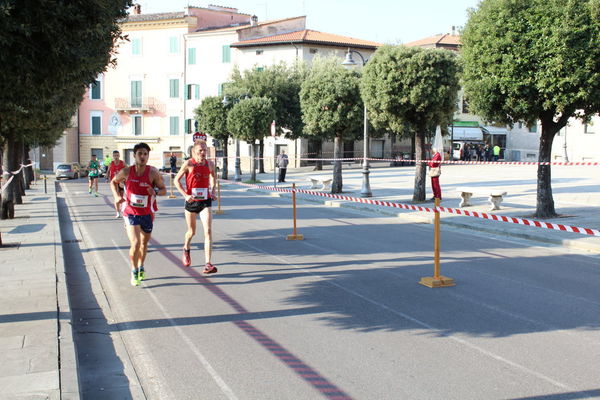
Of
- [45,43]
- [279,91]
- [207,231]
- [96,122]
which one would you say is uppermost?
[279,91]

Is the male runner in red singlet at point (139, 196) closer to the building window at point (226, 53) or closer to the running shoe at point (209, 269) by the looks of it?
the running shoe at point (209, 269)

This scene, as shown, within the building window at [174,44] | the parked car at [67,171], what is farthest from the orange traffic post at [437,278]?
the building window at [174,44]

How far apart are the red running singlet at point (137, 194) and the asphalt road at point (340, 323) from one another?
109 centimetres

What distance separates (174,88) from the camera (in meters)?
64.0

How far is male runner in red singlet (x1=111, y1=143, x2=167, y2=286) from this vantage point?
28.7ft

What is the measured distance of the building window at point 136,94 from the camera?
65000 millimetres

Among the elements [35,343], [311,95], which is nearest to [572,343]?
[35,343]

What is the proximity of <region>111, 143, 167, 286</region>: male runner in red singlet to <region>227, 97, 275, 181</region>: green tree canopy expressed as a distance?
27.6 m

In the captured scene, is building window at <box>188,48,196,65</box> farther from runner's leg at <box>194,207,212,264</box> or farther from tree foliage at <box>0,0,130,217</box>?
tree foliage at <box>0,0,130,217</box>

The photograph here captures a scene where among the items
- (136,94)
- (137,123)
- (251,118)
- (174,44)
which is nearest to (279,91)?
(251,118)

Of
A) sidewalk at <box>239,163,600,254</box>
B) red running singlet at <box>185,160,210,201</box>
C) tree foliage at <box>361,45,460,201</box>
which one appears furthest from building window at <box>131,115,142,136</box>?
red running singlet at <box>185,160,210,201</box>

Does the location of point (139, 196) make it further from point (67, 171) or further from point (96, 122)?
point (96, 122)

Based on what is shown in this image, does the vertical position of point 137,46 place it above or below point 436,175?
above

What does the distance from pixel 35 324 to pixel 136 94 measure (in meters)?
61.1
